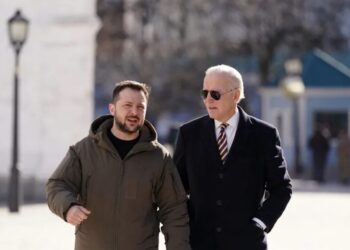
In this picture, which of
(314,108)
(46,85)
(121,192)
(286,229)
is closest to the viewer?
(121,192)

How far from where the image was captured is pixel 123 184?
5145mm

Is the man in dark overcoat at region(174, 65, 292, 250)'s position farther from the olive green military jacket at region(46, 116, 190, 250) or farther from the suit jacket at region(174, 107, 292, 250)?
the olive green military jacket at region(46, 116, 190, 250)

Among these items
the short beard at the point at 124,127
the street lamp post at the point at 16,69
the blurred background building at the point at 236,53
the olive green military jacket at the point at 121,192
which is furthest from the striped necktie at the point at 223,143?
the blurred background building at the point at 236,53

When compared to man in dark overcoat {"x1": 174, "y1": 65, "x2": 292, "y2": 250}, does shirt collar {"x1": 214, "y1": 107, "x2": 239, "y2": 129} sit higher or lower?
higher

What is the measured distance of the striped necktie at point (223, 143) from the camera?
5500 millimetres

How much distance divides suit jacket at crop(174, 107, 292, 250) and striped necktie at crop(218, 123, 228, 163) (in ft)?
0.10

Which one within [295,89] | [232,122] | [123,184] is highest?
[232,122]

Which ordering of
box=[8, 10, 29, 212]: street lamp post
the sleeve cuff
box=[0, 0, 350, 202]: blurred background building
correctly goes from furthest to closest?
box=[0, 0, 350, 202]: blurred background building, box=[8, 10, 29, 212]: street lamp post, the sleeve cuff

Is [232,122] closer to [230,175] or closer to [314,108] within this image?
[230,175]

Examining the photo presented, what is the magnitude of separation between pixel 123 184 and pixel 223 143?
683 millimetres

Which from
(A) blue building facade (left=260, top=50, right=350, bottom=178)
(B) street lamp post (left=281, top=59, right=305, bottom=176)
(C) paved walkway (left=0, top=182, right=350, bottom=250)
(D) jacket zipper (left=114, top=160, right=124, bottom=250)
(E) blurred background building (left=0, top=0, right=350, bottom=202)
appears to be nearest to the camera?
(D) jacket zipper (left=114, top=160, right=124, bottom=250)

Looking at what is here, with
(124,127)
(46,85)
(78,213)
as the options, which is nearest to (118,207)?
(78,213)

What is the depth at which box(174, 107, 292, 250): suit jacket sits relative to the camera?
17.7 ft

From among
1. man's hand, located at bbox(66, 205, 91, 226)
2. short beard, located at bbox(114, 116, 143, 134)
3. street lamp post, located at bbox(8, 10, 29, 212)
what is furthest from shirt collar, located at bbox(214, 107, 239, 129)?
street lamp post, located at bbox(8, 10, 29, 212)
